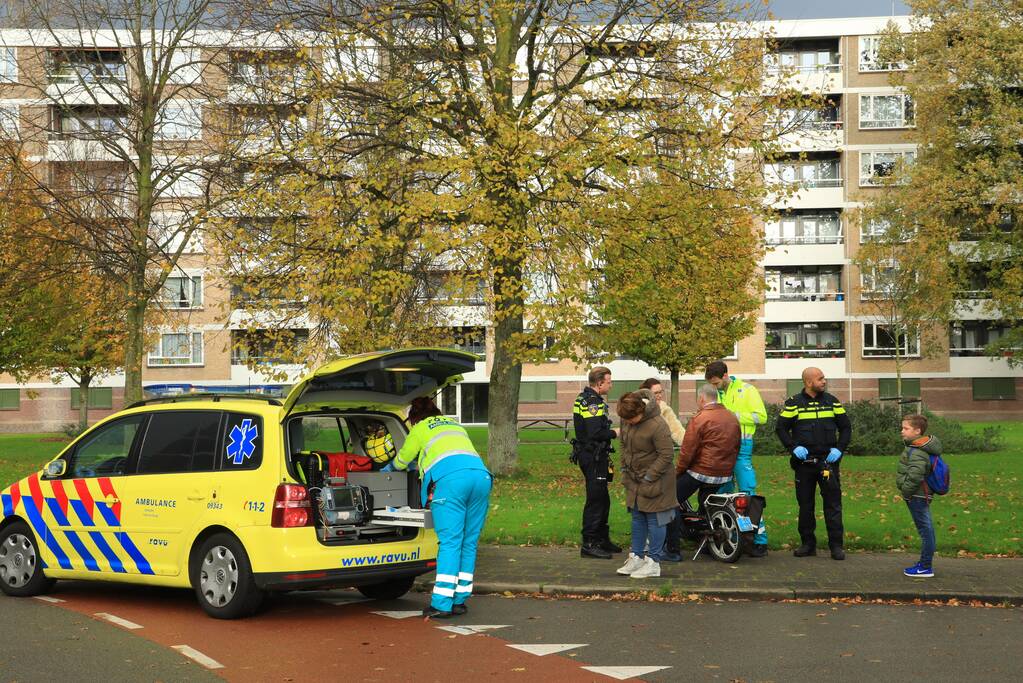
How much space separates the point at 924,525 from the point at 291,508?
220 inches

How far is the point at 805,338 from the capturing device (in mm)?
58188

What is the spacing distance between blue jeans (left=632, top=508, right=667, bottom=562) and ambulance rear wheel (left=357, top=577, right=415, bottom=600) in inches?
84.5

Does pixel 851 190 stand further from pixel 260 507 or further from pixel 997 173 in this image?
pixel 260 507

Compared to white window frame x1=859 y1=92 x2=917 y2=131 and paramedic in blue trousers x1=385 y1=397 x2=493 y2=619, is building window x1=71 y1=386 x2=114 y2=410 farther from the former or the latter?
paramedic in blue trousers x1=385 y1=397 x2=493 y2=619

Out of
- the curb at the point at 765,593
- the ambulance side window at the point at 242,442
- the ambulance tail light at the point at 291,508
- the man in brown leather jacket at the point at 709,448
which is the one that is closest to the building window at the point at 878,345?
the man in brown leather jacket at the point at 709,448

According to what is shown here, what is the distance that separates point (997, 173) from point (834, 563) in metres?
32.0

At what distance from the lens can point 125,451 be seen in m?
10.1

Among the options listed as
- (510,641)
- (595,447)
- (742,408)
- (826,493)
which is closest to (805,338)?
(742,408)

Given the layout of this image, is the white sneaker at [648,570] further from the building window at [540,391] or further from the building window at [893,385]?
the building window at [893,385]

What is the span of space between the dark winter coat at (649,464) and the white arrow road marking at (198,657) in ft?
14.7

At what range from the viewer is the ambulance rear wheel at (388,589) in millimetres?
10227

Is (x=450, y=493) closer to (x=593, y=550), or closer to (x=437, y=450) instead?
(x=437, y=450)

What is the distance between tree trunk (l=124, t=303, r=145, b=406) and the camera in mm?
24469

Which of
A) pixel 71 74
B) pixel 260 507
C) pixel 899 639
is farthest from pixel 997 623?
pixel 71 74
